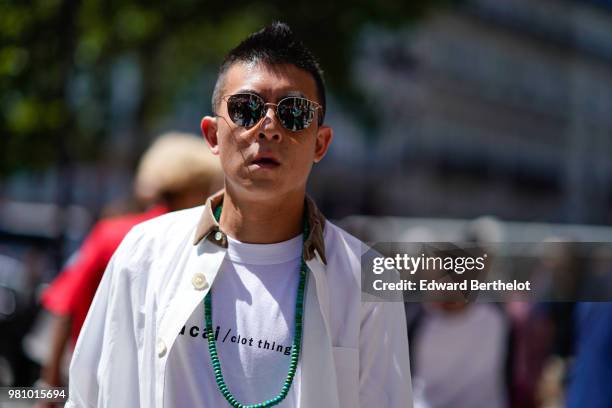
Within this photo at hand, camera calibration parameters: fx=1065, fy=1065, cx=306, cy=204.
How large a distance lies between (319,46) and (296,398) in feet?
43.7

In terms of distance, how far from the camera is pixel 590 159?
54.0 metres

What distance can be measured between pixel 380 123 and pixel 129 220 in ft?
54.4

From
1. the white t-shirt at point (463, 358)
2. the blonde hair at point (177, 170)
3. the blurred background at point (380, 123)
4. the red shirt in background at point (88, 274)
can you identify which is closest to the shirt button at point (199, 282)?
the blurred background at point (380, 123)

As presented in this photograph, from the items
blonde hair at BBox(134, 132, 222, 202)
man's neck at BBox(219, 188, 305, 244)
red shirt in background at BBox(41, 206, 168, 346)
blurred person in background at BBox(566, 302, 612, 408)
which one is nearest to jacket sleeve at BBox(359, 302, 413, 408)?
man's neck at BBox(219, 188, 305, 244)

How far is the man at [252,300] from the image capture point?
258 centimetres

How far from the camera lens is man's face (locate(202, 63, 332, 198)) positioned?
266 cm

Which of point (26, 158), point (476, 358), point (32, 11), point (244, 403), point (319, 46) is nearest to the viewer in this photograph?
point (244, 403)

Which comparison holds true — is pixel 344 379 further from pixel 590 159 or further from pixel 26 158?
pixel 590 159

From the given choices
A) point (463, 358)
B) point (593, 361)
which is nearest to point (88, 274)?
point (463, 358)

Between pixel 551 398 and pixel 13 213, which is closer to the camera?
pixel 551 398

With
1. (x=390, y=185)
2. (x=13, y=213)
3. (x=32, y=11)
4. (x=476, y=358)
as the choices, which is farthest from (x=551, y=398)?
(x=390, y=185)

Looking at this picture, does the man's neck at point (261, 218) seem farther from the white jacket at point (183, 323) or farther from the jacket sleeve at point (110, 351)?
the jacket sleeve at point (110, 351)

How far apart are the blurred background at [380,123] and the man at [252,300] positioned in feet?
2.82

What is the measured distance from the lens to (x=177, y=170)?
4559 mm
